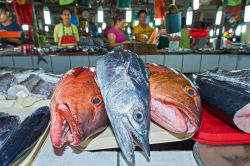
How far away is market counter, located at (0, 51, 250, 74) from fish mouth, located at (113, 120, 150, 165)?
1.90 meters

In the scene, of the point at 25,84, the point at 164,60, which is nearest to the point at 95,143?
the point at 25,84

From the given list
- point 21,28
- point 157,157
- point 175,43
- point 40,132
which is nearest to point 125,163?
point 157,157

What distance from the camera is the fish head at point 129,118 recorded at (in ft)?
2.10

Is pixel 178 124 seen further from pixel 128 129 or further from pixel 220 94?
pixel 220 94

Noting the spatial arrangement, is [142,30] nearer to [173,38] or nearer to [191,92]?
[173,38]

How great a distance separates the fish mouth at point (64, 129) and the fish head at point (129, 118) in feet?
0.46

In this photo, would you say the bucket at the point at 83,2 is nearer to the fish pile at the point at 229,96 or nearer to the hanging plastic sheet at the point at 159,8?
the hanging plastic sheet at the point at 159,8

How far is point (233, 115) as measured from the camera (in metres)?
0.88

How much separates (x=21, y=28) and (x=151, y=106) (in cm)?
388

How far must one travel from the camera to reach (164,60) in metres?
2.65

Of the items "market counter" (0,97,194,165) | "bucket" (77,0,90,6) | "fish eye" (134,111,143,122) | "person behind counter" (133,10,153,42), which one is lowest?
"market counter" (0,97,194,165)

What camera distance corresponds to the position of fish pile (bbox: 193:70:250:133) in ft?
2.82

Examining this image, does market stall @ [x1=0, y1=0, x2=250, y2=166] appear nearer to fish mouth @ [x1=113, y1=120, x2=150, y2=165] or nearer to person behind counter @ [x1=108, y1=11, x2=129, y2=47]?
fish mouth @ [x1=113, y1=120, x2=150, y2=165]

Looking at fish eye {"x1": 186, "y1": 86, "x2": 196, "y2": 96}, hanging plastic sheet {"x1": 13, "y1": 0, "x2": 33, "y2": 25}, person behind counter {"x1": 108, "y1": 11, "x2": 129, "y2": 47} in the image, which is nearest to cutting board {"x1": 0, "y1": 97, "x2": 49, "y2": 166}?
fish eye {"x1": 186, "y1": 86, "x2": 196, "y2": 96}
